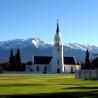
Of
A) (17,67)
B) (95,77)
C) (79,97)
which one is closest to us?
(79,97)

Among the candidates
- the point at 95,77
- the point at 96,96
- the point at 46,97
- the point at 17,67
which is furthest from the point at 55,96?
the point at 17,67

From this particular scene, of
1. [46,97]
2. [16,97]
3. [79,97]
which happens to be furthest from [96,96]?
[16,97]

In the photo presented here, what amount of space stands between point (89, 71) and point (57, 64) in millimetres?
127509

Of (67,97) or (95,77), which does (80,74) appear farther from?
(67,97)

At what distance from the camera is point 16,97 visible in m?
28.9

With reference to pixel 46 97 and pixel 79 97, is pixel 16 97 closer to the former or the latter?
pixel 46 97

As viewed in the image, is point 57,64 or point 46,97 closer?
point 46,97

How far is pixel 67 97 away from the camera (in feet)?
94.8

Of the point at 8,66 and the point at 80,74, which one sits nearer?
the point at 80,74

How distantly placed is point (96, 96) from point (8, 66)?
16731 cm

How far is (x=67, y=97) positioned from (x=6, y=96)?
4.03 metres

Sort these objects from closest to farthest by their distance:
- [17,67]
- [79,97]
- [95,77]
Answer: [79,97], [95,77], [17,67]

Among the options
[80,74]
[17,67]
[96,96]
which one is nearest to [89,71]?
[80,74]

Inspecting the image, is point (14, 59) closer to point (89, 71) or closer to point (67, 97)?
point (89, 71)
